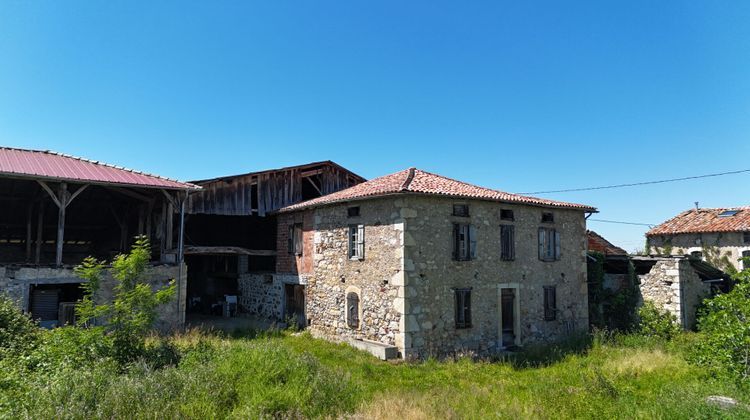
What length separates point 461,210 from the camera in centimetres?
1380

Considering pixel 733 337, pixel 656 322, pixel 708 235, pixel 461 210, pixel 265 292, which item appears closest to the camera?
pixel 733 337

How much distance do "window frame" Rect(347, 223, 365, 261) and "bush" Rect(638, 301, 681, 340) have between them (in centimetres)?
1052

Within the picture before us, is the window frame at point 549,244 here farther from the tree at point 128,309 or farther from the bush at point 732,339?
the tree at point 128,309

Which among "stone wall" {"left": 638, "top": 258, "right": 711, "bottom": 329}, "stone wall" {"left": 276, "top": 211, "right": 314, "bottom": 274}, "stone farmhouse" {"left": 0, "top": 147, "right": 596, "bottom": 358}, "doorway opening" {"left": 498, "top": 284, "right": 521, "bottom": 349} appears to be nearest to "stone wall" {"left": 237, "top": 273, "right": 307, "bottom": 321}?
"stone farmhouse" {"left": 0, "top": 147, "right": 596, "bottom": 358}

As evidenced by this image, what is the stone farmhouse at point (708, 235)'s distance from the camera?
23.1 meters

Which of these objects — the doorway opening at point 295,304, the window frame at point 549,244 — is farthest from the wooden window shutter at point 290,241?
the window frame at point 549,244

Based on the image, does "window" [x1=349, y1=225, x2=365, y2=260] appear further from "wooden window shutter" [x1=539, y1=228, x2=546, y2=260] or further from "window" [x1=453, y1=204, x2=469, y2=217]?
"wooden window shutter" [x1=539, y1=228, x2=546, y2=260]

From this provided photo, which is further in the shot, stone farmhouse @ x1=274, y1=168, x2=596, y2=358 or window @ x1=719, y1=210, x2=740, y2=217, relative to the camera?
window @ x1=719, y1=210, x2=740, y2=217

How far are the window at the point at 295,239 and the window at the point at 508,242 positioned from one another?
743cm

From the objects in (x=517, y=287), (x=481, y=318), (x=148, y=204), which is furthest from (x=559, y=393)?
(x=148, y=204)

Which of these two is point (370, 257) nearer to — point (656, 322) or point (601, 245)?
point (656, 322)

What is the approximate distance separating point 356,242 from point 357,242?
9 cm

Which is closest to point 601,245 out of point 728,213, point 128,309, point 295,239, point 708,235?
point 708,235

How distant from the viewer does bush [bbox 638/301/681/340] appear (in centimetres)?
1573
